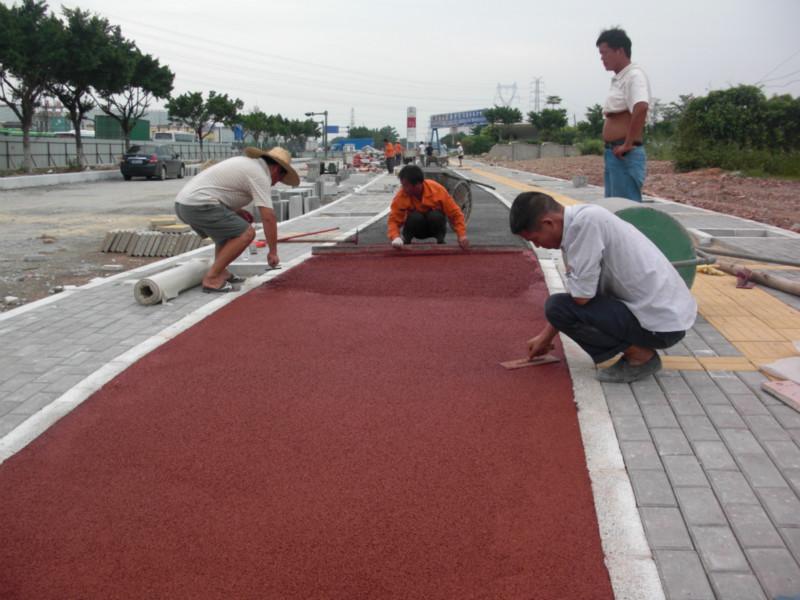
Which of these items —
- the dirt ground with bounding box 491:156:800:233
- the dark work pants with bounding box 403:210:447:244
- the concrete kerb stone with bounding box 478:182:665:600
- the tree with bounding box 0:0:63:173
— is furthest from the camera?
the tree with bounding box 0:0:63:173

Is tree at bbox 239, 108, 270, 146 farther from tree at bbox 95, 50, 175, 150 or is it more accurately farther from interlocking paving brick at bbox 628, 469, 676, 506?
interlocking paving brick at bbox 628, 469, 676, 506

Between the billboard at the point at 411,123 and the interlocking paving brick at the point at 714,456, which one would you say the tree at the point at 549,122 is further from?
the interlocking paving brick at the point at 714,456

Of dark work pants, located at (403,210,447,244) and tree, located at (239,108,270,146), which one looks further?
tree, located at (239,108,270,146)

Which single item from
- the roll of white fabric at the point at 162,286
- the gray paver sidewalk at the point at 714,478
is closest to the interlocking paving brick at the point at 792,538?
the gray paver sidewalk at the point at 714,478

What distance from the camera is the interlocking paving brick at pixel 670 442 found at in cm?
337

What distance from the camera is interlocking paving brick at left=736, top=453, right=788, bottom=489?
3055mm

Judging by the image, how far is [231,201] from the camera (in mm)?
6820

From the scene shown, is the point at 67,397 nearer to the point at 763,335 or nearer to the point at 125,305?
the point at 125,305

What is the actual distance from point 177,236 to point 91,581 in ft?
29.9

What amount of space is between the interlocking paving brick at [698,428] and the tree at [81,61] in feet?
105

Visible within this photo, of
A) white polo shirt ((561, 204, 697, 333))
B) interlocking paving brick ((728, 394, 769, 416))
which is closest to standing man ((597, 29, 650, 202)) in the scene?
white polo shirt ((561, 204, 697, 333))

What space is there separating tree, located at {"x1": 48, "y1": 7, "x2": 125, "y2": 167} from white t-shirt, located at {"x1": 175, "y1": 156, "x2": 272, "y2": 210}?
2736 centimetres

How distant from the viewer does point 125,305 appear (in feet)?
21.3

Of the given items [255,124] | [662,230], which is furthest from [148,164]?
[255,124]
